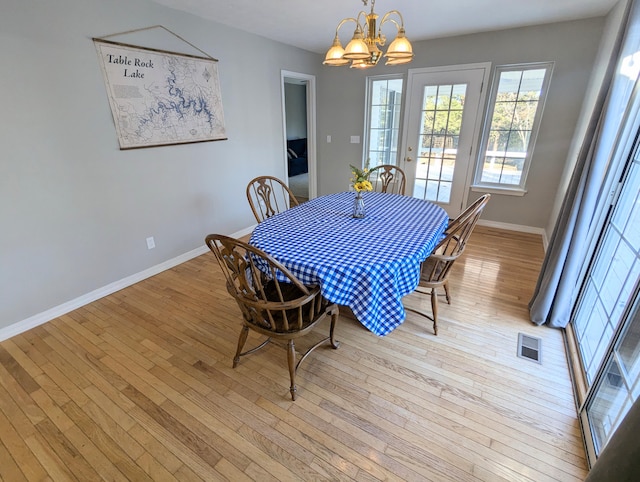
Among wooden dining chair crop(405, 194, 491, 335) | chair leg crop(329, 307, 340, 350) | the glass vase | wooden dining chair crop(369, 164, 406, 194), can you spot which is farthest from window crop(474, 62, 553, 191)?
chair leg crop(329, 307, 340, 350)

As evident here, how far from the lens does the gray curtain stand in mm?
1677

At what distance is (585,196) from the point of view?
5.96ft

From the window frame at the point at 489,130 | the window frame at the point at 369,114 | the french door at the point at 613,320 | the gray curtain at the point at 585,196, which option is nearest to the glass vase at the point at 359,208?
the gray curtain at the point at 585,196

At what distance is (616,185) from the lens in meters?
1.78

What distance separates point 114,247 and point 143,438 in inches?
70.1

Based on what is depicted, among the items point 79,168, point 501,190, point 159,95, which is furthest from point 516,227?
point 79,168

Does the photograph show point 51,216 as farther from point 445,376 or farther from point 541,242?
point 541,242

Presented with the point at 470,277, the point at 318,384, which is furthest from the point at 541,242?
the point at 318,384

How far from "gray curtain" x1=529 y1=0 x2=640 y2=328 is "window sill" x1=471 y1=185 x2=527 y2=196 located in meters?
1.98

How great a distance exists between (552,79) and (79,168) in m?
4.71

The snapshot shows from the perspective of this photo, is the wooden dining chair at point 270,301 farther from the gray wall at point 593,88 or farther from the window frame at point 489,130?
the window frame at point 489,130

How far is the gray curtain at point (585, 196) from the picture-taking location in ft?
5.50

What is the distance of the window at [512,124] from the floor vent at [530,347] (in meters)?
2.45

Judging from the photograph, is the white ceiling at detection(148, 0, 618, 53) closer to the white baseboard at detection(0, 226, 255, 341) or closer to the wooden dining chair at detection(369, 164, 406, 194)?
the wooden dining chair at detection(369, 164, 406, 194)
